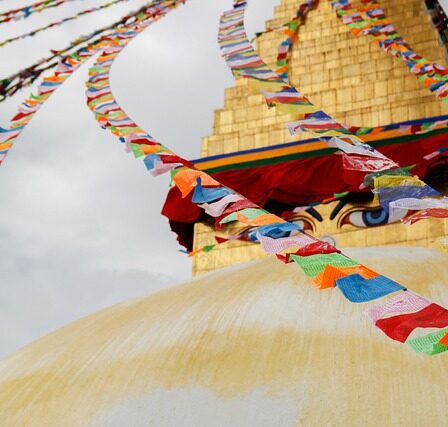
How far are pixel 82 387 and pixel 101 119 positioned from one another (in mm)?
1615

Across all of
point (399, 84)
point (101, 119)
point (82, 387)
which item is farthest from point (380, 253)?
point (399, 84)

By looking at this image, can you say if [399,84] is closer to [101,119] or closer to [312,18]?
[312,18]

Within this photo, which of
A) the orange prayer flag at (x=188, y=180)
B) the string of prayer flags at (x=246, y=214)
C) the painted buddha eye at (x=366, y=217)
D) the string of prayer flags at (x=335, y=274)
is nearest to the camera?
the string of prayer flags at (x=335, y=274)

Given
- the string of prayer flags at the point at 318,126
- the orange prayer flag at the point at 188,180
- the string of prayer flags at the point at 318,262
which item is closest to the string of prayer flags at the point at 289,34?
the string of prayer flags at the point at 318,126

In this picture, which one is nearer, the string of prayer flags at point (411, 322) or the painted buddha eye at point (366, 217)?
the string of prayer flags at point (411, 322)

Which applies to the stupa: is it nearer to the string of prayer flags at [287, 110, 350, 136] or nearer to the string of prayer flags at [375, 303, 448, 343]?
the string of prayer flags at [375, 303, 448, 343]

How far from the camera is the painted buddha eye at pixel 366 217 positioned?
7.35 m

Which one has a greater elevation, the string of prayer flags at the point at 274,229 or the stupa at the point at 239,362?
the string of prayer flags at the point at 274,229

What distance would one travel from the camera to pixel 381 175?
3402 millimetres

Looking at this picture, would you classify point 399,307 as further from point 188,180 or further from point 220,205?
point 188,180

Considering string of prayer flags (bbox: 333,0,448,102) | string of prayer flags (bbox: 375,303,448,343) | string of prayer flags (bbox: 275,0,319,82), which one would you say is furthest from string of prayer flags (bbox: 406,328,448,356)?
string of prayer flags (bbox: 275,0,319,82)

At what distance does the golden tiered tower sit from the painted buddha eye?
0.20 ft

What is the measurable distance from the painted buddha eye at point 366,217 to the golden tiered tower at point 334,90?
62 mm

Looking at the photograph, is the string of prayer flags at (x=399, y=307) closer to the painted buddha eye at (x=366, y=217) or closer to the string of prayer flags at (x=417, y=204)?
the string of prayer flags at (x=417, y=204)
